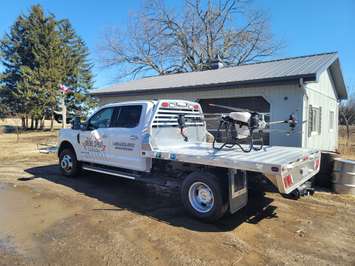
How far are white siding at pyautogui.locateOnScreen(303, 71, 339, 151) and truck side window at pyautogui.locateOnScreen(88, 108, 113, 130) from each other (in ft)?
20.6

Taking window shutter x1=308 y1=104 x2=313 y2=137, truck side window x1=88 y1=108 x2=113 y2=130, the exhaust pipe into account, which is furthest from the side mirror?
window shutter x1=308 y1=104 x2=313 y2=137

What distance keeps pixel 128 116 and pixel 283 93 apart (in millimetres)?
5571

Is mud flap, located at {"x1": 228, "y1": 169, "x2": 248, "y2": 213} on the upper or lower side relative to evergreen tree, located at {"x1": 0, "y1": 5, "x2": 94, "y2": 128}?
lower

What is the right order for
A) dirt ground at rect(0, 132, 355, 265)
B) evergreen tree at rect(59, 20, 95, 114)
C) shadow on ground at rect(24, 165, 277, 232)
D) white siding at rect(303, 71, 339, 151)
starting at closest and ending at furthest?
dirt ground at rect(0, 132, 355, 265), shadow on ground at rect(24, 165, 277, 232), white siding at rect(303, 71, 339, 151), evergreen tree at rect(59, 20, 95, 114)

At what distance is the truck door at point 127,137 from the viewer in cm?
582

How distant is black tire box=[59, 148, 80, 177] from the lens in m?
7.64

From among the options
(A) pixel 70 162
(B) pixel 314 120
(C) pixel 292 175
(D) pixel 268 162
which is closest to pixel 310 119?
(B) pixel 314 120

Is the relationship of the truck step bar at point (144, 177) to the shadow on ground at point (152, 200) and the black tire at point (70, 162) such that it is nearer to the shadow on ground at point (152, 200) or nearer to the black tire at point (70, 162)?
the shadow on ground at point (152, 200)

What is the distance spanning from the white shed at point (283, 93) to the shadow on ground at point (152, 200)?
378 centimetres

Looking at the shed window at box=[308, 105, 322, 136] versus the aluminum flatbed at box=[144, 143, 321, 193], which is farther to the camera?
the shed window at box=[308, 105, 322, 136]

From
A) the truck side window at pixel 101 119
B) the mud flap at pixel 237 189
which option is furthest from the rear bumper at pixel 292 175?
the truck side window at pixel 101 119

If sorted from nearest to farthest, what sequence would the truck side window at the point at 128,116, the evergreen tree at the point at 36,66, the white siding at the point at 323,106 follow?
the truck side window at the point at 128,116 < the white siding at the point at 323,106 < the evergreen tree at the point at 36,66

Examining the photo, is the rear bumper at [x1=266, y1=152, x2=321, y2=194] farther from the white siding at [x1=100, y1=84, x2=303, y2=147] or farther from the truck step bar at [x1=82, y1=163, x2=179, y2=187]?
the white siding at [x1=100, y1=84, x2=303, y2=147]

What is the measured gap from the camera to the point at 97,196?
614 centimetres
